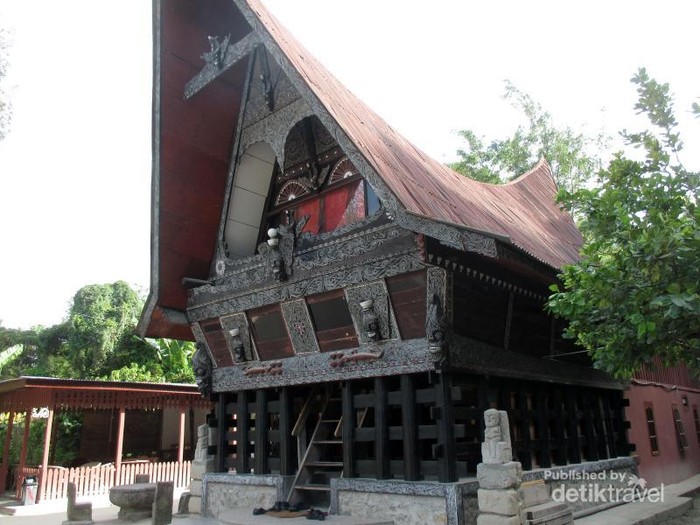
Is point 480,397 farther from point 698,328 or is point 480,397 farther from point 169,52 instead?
point 169,52

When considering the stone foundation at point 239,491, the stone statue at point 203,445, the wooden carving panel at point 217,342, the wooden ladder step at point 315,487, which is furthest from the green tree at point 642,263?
the stone statue at point 203,445

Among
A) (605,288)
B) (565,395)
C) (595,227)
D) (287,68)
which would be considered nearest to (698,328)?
(605,288)

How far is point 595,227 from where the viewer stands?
5.55 metres

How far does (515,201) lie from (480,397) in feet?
17.9

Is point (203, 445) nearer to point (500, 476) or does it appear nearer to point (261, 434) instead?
point (261, 434)

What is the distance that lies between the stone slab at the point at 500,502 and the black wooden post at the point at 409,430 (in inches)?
30.8

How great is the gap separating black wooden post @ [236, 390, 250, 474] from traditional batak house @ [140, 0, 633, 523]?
2 centimetres

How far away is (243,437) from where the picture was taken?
820 cm

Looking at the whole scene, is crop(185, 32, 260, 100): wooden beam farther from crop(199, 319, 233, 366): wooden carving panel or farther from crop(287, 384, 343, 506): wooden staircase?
crop(287, 384, 343, 506): wooden staircase

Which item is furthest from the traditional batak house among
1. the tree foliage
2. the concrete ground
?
the tree foliage

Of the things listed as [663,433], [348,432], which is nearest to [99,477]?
[348,432]

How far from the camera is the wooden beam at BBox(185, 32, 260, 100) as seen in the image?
24.7 ft

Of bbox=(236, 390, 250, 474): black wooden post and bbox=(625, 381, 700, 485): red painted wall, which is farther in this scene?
bbox=(625, 381, 700, 485): red painted wall

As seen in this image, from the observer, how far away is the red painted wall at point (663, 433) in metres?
10.7
